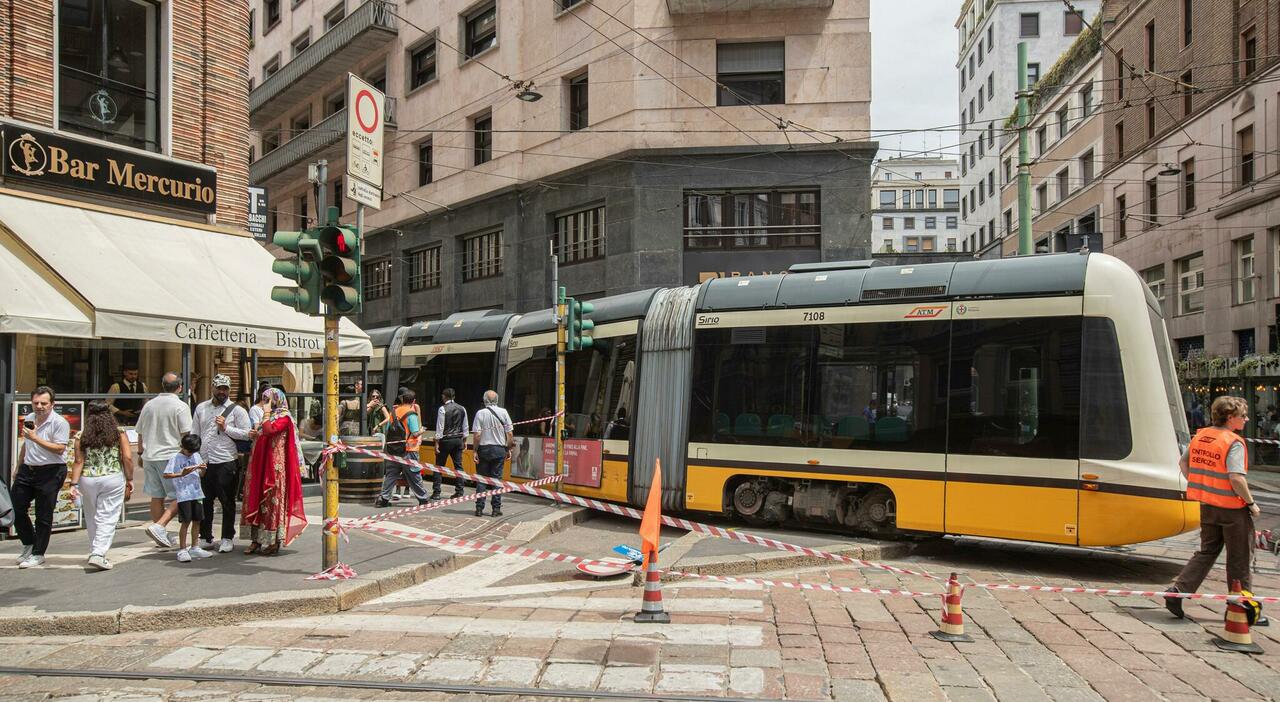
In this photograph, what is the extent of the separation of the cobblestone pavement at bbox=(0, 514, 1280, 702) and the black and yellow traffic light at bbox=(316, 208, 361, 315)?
244 cm

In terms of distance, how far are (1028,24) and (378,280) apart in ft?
134

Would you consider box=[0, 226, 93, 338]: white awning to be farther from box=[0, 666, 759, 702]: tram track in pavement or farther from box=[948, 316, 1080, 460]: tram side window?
box=[948, 316, 1080, 460]: tram side window

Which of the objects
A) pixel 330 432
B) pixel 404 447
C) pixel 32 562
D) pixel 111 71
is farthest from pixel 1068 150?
pixel 32 562

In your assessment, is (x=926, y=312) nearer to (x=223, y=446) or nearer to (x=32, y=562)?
(x=223, y=446)

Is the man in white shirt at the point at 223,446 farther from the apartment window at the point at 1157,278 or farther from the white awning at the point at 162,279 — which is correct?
the apartment window at the point at 1157,278

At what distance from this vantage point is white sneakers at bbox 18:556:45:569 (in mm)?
7566

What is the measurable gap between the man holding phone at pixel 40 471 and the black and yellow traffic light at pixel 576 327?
6.03 m

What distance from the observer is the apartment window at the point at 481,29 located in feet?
86.5

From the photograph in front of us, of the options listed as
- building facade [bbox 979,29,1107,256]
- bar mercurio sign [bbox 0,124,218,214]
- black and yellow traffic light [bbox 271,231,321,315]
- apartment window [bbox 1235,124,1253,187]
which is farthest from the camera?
building facade [bbox 979,29,1107,256]

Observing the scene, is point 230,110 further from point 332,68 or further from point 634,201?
point 332,68

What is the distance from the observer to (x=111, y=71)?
12.3 meters

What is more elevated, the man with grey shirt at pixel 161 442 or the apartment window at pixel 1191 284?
the apartment window at pixel 1191 284

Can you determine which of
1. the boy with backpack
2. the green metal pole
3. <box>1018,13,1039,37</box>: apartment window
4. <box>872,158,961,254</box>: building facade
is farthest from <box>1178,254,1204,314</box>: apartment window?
<box>872,158,961,254</box>: building facade

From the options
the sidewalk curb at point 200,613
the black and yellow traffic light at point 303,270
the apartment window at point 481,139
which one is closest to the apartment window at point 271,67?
the apartment window at point 481,139
